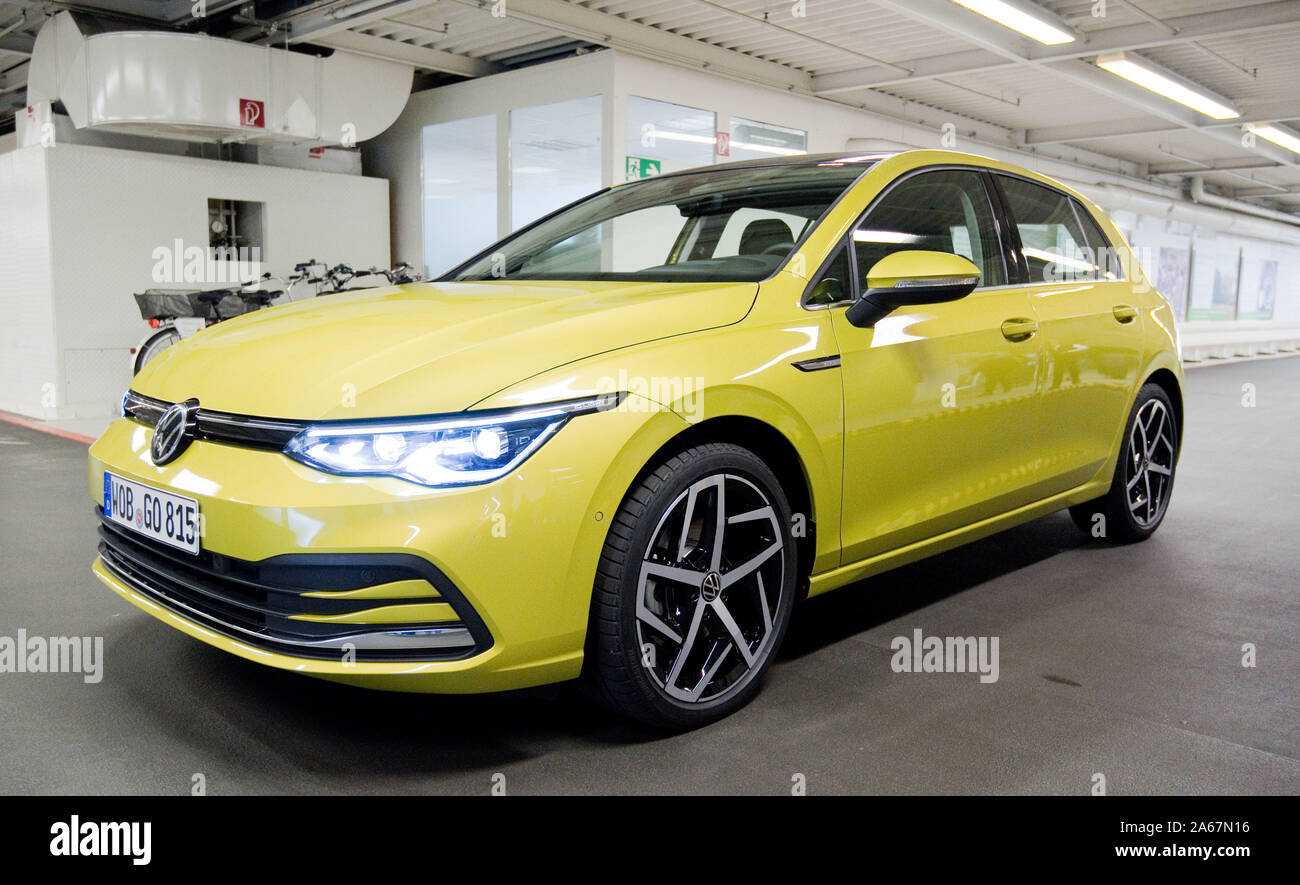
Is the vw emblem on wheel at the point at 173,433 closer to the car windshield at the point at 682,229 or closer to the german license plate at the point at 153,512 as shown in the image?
the german license plate at the point at 153,512

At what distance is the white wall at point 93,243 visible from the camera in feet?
26.5

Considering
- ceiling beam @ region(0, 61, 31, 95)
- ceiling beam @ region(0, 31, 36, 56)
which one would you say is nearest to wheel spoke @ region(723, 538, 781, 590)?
ceiling beam @ region(0, 31, 36, 56)

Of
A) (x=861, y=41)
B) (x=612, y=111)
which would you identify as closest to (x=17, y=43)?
(x=612, y=111)

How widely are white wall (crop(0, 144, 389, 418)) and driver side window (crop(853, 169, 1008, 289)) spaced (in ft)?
24.1

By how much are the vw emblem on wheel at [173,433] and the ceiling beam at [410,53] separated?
7.15 meters

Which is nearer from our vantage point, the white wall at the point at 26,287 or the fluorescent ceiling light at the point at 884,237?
the fluorescent ceiling light at the point at 884,237

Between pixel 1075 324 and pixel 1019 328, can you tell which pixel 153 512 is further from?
pixel 1075 324

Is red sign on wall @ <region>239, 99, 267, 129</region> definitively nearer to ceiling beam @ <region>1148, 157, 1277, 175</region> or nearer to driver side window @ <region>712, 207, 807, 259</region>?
driver side window @ <region>712, 207, 807, 259</region>

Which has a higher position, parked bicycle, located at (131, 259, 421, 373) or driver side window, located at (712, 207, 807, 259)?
driver side window, located at (712, 207, 807, 259)

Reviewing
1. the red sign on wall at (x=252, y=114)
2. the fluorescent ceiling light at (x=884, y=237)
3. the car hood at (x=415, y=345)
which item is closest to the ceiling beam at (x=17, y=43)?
the red sign on wall at (x=252, y=114)

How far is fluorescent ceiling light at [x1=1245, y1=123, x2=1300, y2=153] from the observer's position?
1322 cm

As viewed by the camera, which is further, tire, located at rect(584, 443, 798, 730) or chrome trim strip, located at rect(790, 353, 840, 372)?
chrome trim strip, located at rect(790, 353, 840, 372)

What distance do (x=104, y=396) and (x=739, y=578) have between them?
301 inches
